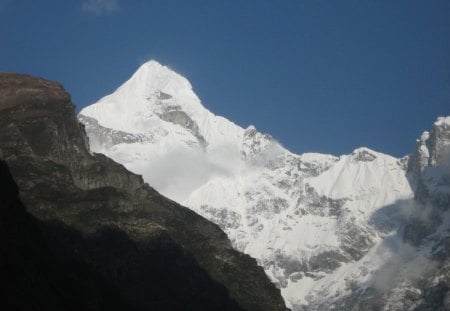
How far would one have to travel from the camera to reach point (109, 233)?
153m

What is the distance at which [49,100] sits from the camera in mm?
198875

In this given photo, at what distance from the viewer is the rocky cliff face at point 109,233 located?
143 meters

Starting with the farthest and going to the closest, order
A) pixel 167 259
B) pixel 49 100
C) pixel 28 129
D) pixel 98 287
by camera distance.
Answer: pixel 49 100 < pixel 28 129 < pixel 167 259 < pixel 98 287

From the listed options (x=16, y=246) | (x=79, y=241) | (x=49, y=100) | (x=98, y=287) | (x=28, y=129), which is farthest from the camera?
(x=49, y=100)

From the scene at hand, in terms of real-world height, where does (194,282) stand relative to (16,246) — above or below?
above

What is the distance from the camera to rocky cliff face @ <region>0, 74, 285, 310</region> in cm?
14275

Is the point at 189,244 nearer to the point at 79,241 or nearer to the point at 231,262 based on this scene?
the point at 231,262

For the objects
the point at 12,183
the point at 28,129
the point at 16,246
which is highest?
the point at 28,129

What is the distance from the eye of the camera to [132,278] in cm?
14950

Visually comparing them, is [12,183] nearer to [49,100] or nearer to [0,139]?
[0,139]

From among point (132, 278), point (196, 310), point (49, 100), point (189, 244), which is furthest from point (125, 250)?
point (49, 100)

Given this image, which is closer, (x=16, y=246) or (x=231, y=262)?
(x=16, y=246)

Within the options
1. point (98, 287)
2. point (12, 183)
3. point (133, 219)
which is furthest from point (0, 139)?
point (12, 183)

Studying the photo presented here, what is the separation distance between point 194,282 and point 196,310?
33.7ft
